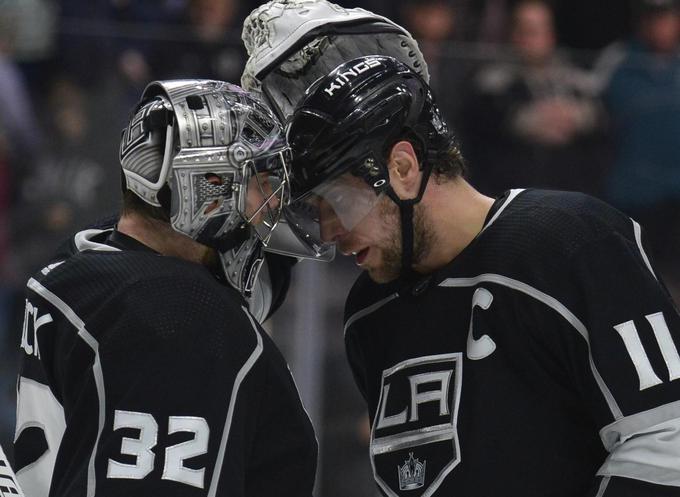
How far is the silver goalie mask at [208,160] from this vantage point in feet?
5.98

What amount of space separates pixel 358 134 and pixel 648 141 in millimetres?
2699

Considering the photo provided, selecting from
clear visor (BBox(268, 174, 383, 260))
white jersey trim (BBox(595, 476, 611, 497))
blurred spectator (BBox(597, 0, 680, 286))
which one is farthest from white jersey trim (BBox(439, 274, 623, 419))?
blurred spectator (BBox(597, 0, 680, 286))

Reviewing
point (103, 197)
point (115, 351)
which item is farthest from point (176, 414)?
point (103, 197)

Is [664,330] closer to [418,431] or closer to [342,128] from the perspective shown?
[418,431]

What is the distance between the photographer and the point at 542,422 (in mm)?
2039

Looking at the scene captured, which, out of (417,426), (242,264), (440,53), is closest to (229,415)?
(242,264)

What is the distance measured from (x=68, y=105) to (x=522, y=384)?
2277mm

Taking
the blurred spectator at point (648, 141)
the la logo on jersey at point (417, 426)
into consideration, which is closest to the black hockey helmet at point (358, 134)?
the la logo on jersey at point (417, 426)

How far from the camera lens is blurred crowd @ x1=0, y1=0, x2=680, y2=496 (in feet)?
12.4

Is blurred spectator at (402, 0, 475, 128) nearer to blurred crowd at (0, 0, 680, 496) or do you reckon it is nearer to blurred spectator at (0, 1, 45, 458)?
blurred crowd at (0, 0, 680, 496)

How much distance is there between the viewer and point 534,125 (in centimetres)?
441

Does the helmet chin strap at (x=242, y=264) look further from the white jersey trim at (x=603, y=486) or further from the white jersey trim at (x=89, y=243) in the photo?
the white jersey trim at (x=603, y=486)

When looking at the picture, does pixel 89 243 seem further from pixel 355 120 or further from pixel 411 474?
pixel 411 474

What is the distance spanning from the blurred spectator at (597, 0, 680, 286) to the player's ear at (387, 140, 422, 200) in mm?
2420
